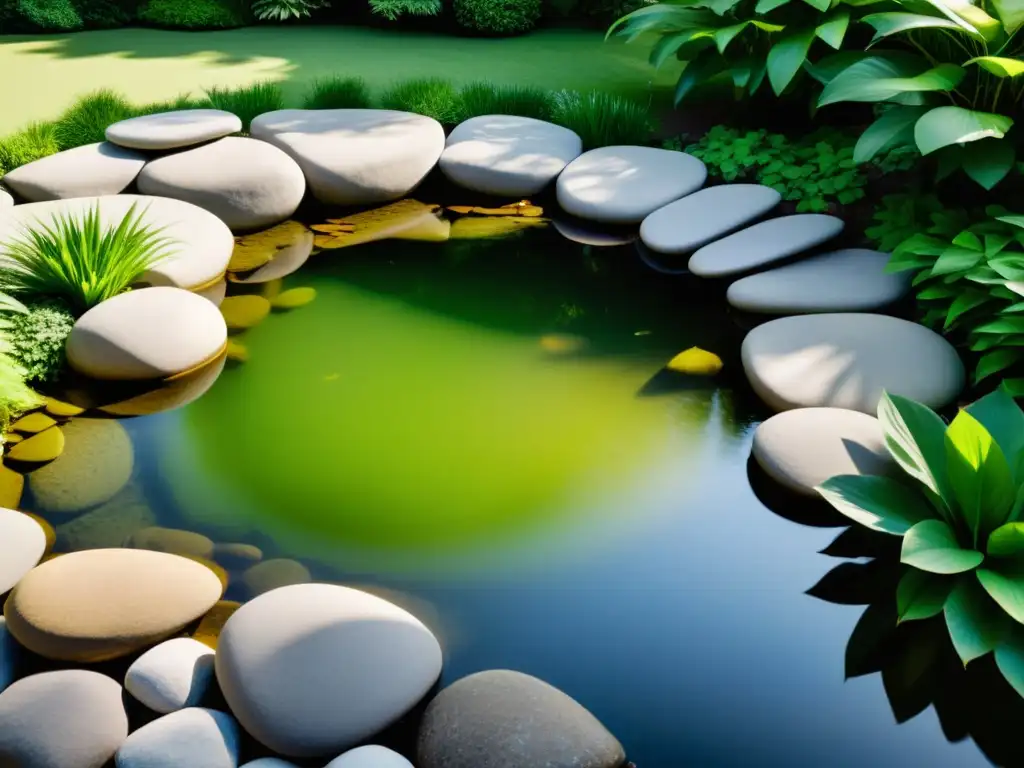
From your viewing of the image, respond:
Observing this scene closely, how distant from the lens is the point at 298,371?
326 centimetres

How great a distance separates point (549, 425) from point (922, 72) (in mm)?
1924

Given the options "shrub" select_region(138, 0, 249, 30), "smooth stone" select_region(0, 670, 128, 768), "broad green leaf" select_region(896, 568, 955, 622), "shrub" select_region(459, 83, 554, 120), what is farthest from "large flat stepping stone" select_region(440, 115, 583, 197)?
"shrub" select_region(138, 0, 249, 30)

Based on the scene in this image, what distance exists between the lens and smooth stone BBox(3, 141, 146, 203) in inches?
157

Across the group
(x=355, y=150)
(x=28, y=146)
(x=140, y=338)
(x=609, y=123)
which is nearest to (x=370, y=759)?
(x=140, y=338)

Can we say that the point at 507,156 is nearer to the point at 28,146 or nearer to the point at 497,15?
the point at 28,146

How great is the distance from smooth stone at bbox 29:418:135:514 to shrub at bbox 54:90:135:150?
2122mm

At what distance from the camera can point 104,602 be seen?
2090mm

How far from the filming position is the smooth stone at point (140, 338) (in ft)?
10.1

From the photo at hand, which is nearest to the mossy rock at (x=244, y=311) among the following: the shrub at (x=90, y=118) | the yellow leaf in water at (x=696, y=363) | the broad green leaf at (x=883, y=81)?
the shrub at (x=90, y=118)

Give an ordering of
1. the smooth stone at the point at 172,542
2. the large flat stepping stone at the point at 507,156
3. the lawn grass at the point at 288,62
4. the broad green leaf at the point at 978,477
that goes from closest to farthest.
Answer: the broad green leaf at the point at 978,477
the smooth stone at the point at 172,542
the large flat stepping stone at the point at 507,156
the lawn grass at the point at 288,62

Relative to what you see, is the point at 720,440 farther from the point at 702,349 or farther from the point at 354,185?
the point at 354,185

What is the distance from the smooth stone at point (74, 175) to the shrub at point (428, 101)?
1.35 meters

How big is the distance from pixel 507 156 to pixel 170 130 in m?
1.54

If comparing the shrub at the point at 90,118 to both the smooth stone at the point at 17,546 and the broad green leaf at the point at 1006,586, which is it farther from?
the broad green leaf at the point at 1006,586
